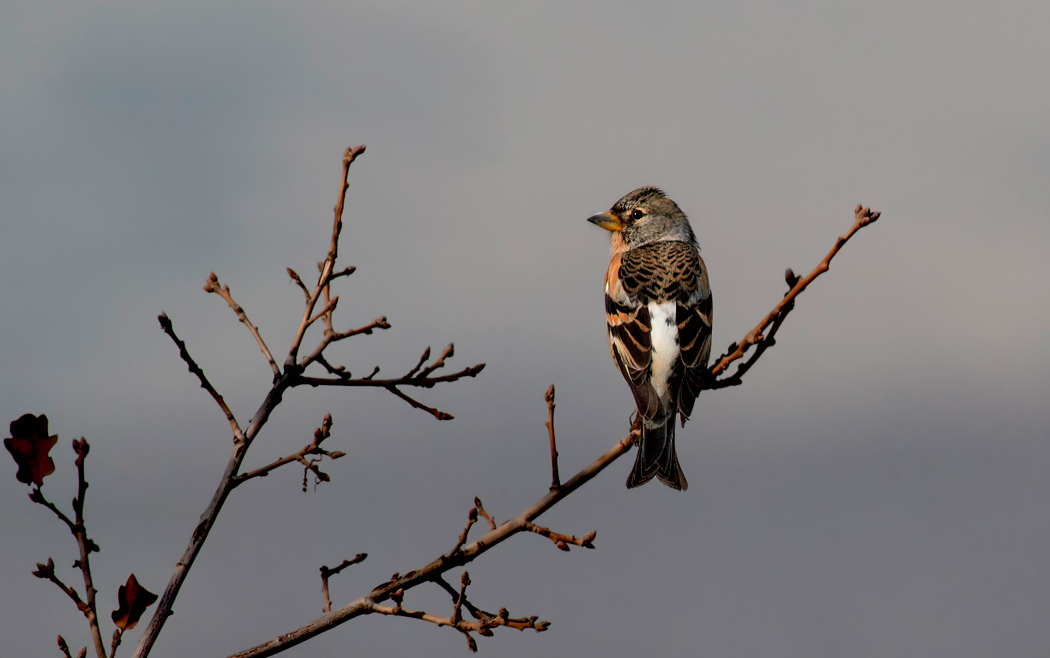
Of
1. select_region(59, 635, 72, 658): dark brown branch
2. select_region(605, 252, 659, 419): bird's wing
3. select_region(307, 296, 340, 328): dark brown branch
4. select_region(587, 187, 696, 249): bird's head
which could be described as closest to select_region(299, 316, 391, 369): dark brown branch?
select_region(307, 296, 340, 328): dark brown branch

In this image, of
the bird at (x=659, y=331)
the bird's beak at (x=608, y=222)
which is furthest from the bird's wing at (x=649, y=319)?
the bird's beak at (x=608, y=222)

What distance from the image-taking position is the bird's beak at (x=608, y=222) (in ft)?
39.8

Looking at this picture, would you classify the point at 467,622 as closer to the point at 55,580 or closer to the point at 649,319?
the point at 55,580

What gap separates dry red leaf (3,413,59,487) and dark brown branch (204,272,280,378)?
1.05 metres

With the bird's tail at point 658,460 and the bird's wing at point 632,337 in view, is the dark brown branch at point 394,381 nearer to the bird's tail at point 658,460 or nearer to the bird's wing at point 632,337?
the bird's tail at point 658,460

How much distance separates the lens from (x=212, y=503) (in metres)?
4.12

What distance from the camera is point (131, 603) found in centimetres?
407

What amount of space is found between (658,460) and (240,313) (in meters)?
3.69

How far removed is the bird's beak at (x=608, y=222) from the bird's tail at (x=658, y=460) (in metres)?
4.89

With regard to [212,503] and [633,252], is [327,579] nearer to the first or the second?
[212,503]

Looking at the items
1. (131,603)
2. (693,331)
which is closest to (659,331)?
(693,331)

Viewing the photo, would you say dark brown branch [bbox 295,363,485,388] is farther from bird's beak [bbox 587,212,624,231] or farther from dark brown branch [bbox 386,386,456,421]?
bird's beak [bbox 587,212,624,231]

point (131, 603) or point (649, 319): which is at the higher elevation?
point (649, 319)

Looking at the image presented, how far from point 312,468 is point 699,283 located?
5728mm
